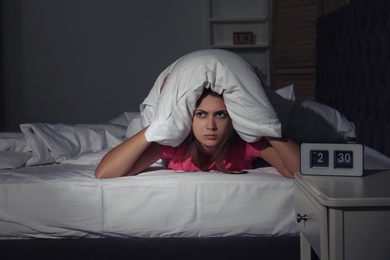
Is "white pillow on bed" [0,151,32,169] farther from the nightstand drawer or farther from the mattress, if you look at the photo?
the nightstand drawer

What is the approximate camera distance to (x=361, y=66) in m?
2.58

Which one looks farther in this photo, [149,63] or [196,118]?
[149,63]

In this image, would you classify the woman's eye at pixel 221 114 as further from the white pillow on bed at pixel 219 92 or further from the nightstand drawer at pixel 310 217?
the nightstand drawer at pixel 310 217

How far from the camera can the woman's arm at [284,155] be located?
1805mm

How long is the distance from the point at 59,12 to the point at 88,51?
40 cm

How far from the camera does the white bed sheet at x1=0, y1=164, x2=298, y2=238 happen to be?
1.77 m

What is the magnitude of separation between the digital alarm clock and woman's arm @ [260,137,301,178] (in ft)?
1.10

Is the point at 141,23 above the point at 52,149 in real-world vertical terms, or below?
above

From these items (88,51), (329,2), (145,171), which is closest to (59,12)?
(88,51)

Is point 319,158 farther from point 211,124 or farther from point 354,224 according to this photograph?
point 211,124

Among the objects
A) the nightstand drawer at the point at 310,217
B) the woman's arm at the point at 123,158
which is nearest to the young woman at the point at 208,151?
the woman's arm at the point at 123,158

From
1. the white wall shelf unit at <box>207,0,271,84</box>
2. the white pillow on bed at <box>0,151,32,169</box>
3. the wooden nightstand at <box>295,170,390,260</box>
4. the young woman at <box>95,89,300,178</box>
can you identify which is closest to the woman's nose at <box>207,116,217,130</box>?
the young woman at <box>95,89,300,178</box>

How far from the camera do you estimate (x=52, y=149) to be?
7.27 ft

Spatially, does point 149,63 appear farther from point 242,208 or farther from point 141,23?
point 242,208
